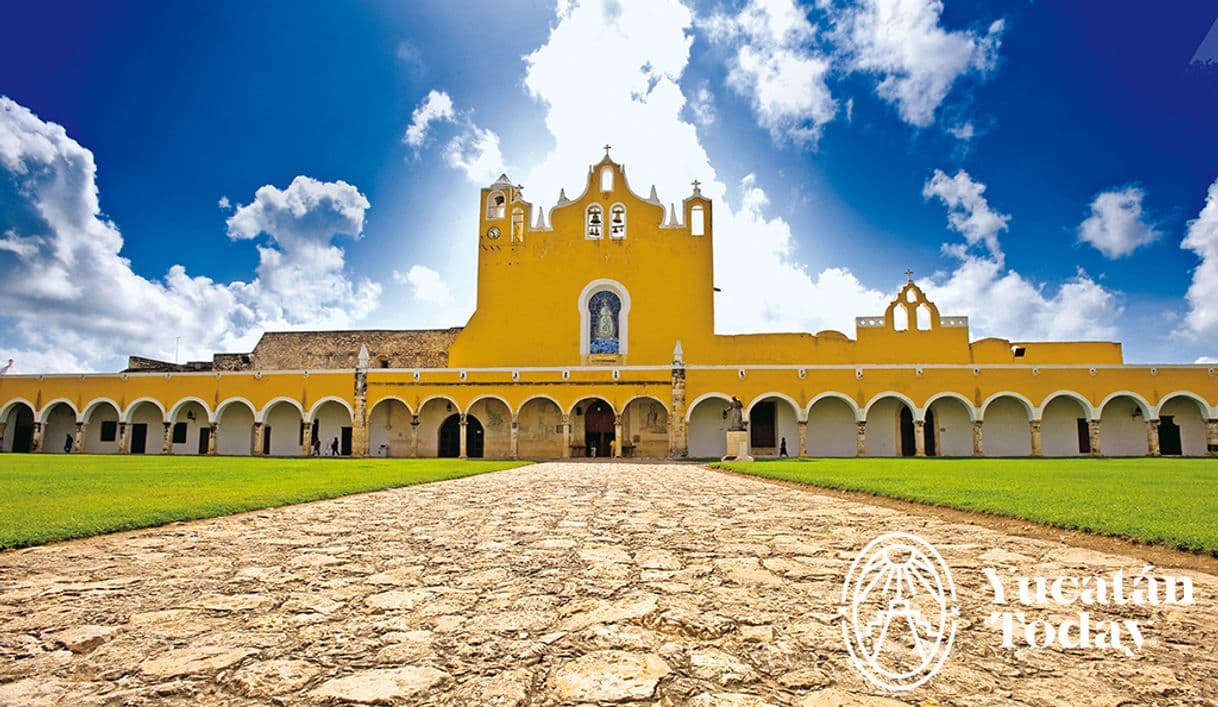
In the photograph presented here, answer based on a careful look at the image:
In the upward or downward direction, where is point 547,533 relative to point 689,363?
downward

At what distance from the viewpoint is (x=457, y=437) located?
2616 centimetres

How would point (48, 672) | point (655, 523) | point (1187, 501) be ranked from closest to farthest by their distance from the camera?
point (48, 672) → point (655, 523) → point (1187, 501)

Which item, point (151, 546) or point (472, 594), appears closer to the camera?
point (472, 594)

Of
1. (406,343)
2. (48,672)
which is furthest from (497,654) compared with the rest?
(406,343)

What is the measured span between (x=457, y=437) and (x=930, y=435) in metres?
18.7

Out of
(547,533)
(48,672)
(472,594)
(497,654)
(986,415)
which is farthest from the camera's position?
(986,415)

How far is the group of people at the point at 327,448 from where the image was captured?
25969 millimetres

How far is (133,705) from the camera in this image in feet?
5.43

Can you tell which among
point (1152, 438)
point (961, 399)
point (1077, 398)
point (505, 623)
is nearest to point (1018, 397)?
point (961, 399)

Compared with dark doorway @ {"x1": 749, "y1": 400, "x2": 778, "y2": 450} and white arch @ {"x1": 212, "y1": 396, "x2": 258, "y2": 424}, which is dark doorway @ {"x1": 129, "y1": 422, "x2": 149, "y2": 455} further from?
dark doorway @ {"x1": 749, "y1": 400, "x2": 778, "y2": 450}

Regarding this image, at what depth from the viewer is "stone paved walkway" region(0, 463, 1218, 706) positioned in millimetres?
1772

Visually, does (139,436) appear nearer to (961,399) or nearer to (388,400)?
(388,400)

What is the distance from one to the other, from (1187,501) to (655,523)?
559cm

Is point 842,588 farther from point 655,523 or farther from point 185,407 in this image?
point 185,407
